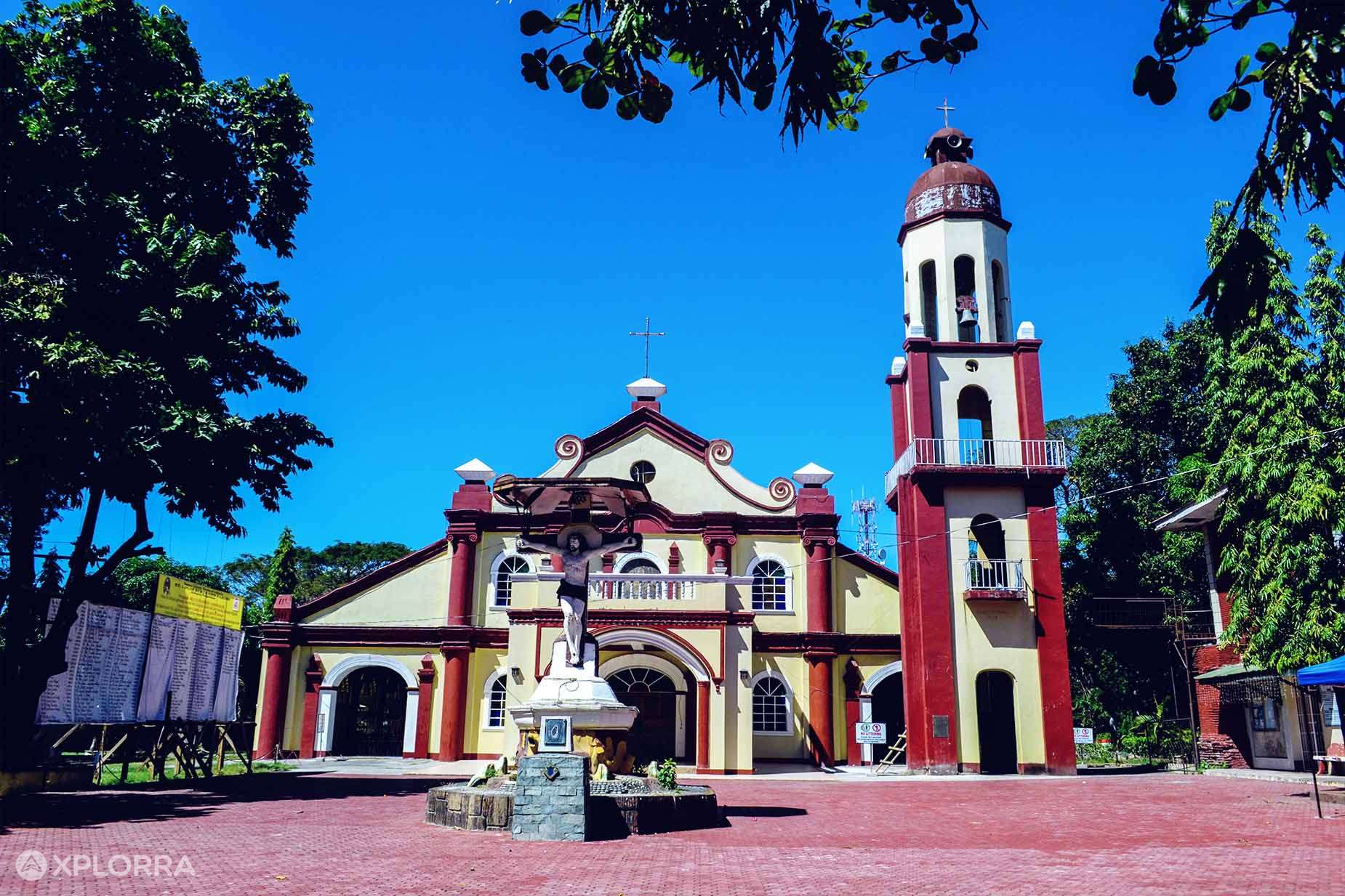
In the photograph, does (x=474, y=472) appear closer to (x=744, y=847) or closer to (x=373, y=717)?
(x=373, y=717)

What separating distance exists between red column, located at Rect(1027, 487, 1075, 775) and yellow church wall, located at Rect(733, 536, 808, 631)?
6.37 m

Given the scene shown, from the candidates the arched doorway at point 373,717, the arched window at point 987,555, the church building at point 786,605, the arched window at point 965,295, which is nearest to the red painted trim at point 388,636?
the church building at point 786,605

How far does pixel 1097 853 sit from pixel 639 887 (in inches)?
198

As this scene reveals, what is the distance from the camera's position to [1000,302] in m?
26.3

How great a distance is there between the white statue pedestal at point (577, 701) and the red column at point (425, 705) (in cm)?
1442

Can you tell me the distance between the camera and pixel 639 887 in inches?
331

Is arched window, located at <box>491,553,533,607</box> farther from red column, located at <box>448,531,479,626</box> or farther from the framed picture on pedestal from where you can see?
the framed picture on pedestal

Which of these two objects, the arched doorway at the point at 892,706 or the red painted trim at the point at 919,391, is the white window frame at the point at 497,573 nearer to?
the arched doorway at the point at 892,706

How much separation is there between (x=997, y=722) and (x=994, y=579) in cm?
380

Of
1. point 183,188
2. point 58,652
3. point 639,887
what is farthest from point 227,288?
point 639,887

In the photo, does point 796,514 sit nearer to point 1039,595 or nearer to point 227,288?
point 1039,595

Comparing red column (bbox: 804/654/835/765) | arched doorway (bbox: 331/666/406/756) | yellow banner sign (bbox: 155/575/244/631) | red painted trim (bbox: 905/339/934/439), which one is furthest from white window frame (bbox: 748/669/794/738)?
yellow banner sign (bbox: 155/575/244/631)

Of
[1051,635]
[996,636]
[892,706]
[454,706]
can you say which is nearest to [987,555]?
[996,636]

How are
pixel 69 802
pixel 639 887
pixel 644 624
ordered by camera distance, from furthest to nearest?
1. pixel 644 624
2. pixel 69 802
3. pixel 639 887
